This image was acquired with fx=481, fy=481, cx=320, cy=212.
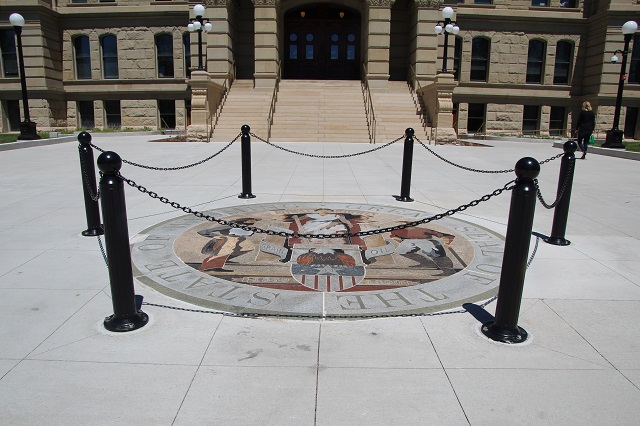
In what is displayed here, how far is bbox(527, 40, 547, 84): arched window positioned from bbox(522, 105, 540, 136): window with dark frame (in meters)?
1.64

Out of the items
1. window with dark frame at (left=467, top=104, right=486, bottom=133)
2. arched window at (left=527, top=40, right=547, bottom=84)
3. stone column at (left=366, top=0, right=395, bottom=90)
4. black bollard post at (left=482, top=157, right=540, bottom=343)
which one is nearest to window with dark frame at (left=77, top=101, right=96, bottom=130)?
stone column at (left=366, top=0, right=395, bottom=90)

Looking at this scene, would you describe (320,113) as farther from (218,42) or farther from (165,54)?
(165,54)

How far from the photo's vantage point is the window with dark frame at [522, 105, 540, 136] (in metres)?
30.3

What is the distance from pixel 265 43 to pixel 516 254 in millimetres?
23883

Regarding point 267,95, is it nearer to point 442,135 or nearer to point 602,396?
point 442,135

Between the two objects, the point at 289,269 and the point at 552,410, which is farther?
the point at 289,269

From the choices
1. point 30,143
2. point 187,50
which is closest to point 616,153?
point 30,143

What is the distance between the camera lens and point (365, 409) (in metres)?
2.91

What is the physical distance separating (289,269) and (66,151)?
15.0m

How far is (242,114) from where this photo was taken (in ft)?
73.8

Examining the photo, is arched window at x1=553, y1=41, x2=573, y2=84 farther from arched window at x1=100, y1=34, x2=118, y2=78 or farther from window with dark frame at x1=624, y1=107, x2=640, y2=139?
arched window at x1=100, y1=34, x2=118, y2=78

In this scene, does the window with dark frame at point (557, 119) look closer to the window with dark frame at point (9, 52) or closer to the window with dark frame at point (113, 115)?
the window with dark frame at point (113, 115)

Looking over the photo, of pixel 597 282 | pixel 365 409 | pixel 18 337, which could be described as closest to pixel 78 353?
pixel 18 337

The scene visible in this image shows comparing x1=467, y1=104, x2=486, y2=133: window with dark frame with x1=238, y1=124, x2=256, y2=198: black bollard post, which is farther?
x1=467, y1=104, x2=486, y2=133: window with dark frame
